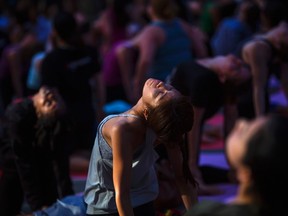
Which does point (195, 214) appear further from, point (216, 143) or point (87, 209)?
point (216, 143)

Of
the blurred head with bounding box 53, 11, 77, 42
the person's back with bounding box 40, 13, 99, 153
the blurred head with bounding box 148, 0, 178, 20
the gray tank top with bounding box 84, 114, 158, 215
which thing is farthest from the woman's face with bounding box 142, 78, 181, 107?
the blurred head with bounding box 148, 0, 178, 20

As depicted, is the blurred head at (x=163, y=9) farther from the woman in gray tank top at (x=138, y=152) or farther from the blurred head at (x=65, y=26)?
the woman in gray tank top at (x=138, y=152)

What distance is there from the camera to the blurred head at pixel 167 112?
332cm

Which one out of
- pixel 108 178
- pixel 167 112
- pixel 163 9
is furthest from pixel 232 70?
pixel 167 112

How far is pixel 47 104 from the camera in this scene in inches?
171

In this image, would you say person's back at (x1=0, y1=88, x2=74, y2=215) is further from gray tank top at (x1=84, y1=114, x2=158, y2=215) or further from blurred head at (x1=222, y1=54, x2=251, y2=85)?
blurred head at (x1=222, y1=54, x2=251, y2=85)

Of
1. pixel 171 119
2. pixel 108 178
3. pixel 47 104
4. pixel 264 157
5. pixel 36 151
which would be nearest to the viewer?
pixel 264 157

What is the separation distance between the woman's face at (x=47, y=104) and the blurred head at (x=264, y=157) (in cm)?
216

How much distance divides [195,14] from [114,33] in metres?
4.60

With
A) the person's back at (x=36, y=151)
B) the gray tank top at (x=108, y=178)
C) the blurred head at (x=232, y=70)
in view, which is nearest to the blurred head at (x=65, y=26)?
the blurred head at (x=232, y=70)

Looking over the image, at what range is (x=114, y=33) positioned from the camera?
9.12 metres

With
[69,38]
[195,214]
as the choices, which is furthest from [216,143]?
[195,214]

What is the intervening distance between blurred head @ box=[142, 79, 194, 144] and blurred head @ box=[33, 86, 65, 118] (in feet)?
3.51

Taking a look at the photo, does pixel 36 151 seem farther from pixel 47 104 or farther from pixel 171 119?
pixel 171 119
